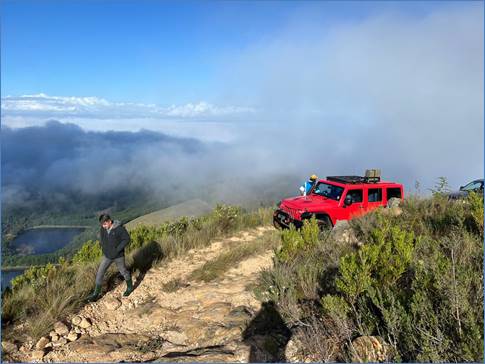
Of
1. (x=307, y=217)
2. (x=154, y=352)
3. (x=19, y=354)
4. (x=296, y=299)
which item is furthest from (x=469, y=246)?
(x=19, y=354)

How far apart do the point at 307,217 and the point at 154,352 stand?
563 centimetres

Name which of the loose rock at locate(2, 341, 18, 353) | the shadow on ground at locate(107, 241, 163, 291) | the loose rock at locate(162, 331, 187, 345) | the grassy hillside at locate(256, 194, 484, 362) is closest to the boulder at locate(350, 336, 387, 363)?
the grassy hillside at locate(256, 194, 484, 362)

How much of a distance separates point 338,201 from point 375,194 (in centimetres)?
127

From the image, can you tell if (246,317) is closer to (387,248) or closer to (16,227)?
(387,248)

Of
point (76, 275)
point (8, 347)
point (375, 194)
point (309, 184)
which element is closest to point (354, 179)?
point (375, 194)

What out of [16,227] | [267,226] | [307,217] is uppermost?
[307,217]

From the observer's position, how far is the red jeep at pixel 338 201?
9.72 m

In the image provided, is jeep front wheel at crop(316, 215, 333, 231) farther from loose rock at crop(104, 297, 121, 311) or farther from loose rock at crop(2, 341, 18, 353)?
loose rock at crop(2, 341, 18, 353)

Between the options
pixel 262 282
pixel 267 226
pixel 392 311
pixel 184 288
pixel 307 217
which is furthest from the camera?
pixel 267 226

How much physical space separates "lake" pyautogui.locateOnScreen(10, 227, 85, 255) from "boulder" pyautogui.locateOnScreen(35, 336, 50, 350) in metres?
113

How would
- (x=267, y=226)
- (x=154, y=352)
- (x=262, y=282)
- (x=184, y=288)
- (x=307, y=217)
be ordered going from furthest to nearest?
1. (x=267, y=226)
2. (x=307, y=217)
3. (x=184, y=288)
4. (x=262, y=282)
5. (x=154, y=352)

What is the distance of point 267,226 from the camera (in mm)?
12414

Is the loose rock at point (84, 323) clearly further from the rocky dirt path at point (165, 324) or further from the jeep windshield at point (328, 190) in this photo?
the jeep windshield at point (328, 190)

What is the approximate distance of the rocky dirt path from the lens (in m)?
4.80
